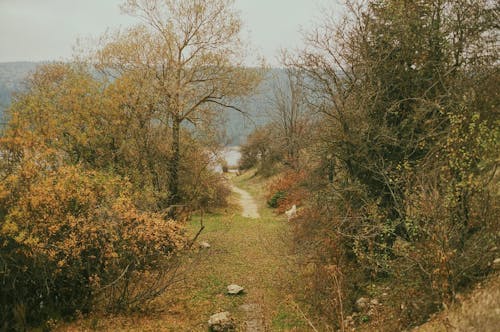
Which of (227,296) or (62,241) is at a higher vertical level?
(62,241)

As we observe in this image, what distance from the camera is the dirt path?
35541mm

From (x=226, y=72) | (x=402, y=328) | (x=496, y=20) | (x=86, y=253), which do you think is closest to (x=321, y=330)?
(x=402, y=328)

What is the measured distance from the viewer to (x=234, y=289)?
658 inches

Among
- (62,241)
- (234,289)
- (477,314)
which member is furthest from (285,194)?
(477,314)

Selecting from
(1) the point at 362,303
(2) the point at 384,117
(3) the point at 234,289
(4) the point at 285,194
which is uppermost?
(2) the point at 384,117

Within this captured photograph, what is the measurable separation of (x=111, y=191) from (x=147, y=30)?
10.9m

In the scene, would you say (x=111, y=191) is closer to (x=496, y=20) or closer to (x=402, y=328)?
(x=402, y=328)

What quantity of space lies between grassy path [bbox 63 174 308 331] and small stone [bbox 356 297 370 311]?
1.80 meters

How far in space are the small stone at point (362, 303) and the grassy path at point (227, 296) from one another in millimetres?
1798

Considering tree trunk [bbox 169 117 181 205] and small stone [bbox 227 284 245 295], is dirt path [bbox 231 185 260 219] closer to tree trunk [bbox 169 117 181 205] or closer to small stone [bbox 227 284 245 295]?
tree trunk [bbox 169 117 181 205]

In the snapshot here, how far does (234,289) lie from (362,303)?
5.76m

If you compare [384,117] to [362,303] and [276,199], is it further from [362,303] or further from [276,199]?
[276,199]

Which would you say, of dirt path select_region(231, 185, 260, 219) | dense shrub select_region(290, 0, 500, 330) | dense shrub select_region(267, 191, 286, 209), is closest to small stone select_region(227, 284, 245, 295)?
dense shrub select_region(290, 0, 500, 330)

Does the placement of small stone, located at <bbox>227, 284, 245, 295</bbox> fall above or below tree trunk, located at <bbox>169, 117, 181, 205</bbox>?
below
